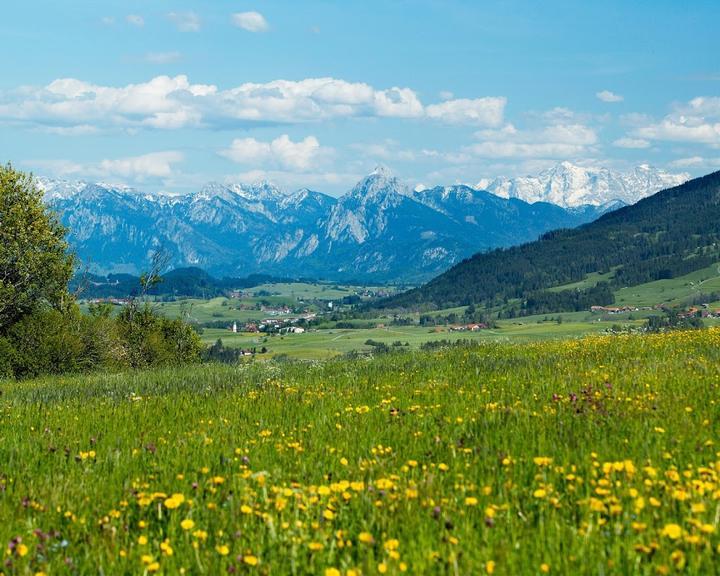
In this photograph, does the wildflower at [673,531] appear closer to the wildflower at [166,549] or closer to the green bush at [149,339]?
the wildflower at [166,549]

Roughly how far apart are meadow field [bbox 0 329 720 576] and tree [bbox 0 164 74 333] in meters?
28.0

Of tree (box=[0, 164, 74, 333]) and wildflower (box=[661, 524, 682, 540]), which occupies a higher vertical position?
tree (box=[0, 164, 74, 333])

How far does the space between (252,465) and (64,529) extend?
7.75 feet

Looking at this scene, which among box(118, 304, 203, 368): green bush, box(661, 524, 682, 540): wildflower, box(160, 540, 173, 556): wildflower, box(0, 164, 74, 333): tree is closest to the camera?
box(661, 524, 682, 540): wildflower

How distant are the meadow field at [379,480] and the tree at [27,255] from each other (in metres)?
28.0

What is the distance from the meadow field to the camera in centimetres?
546

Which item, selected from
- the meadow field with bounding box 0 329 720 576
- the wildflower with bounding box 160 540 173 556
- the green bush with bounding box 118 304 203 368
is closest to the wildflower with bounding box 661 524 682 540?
the meadow field with bounding box 0 329 720 576

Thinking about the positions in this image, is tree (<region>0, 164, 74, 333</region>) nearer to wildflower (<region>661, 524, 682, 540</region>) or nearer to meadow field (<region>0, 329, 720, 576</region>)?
meadow field (<region>0, 329, 720, 576</region>)

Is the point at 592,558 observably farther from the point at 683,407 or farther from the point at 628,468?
the point at 683,407

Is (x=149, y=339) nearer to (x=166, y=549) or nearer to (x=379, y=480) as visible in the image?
(x=379, y=480)

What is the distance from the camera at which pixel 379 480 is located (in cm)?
696

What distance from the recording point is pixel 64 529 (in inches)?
257

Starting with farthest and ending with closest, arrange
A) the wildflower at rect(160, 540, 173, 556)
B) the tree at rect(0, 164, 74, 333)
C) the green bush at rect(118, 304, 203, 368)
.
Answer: the green bush at rect(118, 304, 203, 368) < the tree at rect(0, 164, 74, 333) < the wildflower at rect(160, 540, 173, 556)

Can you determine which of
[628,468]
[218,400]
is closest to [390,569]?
[628,468]
